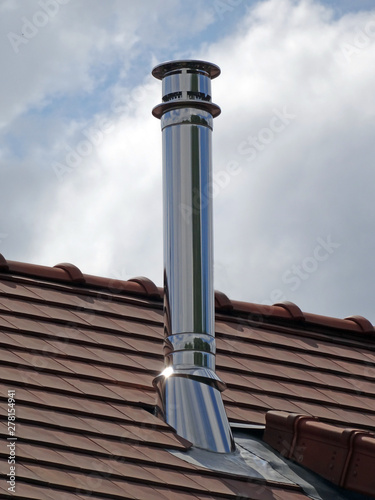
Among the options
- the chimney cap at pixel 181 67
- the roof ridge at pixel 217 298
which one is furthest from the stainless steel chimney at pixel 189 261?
the roof ridge at pixel 217 298

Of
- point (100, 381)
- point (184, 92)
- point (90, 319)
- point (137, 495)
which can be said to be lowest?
point (137, 495)

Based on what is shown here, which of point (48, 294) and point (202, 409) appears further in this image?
point (48, 294)

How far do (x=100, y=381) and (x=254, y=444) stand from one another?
3.33 ft

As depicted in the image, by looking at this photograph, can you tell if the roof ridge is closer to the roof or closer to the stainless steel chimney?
the roof

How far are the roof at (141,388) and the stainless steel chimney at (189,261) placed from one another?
0.20 meters

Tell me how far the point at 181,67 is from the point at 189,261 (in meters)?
1.36

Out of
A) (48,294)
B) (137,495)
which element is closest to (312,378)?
(48,294)

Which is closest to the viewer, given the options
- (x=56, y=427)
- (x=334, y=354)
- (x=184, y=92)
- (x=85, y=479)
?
(x=85, y=479)

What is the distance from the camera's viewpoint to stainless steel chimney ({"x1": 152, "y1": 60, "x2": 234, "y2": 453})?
657cm

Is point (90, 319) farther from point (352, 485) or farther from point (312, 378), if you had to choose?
point (352, 485)

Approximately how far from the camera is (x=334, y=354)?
8375 millimetres

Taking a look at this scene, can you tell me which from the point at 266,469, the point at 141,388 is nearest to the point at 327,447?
the point at 266,469

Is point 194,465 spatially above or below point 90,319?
below

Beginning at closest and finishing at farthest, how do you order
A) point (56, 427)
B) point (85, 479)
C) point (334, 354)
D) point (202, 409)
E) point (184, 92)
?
point (85, 479)
point (56, 427)
point (202, 409)
point (184, 92)
point (334, 354)
